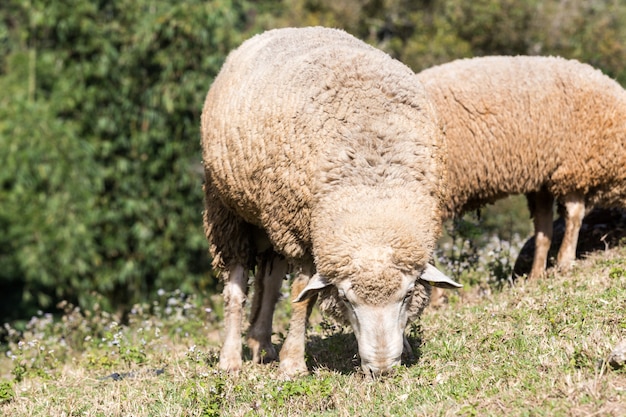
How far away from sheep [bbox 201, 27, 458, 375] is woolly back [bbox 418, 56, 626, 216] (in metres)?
1.86

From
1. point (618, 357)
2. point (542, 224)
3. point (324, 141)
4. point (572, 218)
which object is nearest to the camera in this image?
point (618, 357)

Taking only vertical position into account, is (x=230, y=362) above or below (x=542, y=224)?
below

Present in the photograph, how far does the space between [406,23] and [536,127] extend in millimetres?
10135

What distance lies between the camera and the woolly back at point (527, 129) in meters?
7.00

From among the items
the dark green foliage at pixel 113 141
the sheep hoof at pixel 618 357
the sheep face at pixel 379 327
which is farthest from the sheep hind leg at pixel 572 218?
the dark green foliage at pixel 113 141

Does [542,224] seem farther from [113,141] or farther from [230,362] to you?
[113,141]

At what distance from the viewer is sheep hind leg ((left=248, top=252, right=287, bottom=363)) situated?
5.93 metres

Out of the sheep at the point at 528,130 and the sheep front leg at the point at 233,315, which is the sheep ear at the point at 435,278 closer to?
the sheep front leg at the point at 233,315

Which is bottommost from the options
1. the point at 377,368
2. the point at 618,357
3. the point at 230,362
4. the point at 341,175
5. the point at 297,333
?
the point at 230,362

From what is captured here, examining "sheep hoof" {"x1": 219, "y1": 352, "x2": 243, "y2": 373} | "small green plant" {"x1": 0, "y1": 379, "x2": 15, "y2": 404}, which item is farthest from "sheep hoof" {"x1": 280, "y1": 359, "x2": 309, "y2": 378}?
"small green plant" {"x1": 0, "y1": 379, "x2": 15, "y2": 404}

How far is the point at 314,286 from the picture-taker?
4.62 m

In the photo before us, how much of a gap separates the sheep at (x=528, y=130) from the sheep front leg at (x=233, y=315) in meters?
2.11

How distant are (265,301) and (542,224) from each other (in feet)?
9.52

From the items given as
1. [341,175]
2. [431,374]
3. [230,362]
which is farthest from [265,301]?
[431,374]
